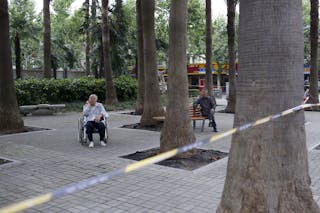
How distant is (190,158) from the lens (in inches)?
290

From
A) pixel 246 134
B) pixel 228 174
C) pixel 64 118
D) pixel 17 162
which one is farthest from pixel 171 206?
pixel 64 118

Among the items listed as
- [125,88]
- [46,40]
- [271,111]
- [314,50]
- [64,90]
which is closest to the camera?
[271,111]

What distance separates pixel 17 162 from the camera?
7000 mm

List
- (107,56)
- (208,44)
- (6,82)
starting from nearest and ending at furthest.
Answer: (6,82), (208,44), (107,56)

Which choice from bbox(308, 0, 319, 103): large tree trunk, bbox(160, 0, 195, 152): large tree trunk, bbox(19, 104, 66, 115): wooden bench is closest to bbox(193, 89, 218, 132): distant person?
bbox(160, 0, 195, 152): large tree trunk

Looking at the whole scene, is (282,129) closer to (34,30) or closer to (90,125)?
(90,125)

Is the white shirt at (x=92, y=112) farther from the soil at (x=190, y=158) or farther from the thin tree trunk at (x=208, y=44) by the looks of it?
the thin tree trunk at (x=208, y=44)

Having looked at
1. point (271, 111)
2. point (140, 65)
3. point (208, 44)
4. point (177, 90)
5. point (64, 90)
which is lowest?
point (271, 111)

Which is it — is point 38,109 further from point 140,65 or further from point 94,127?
point 94,127

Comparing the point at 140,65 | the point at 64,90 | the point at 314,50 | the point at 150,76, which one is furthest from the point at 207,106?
the point at 314,50

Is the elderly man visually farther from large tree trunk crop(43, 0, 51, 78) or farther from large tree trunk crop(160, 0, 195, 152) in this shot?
large tree trunk crop(43, 0, 51, 78)

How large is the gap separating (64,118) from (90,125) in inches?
263

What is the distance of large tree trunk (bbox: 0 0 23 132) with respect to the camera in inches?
413

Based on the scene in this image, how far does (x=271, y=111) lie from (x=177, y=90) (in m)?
4.29
